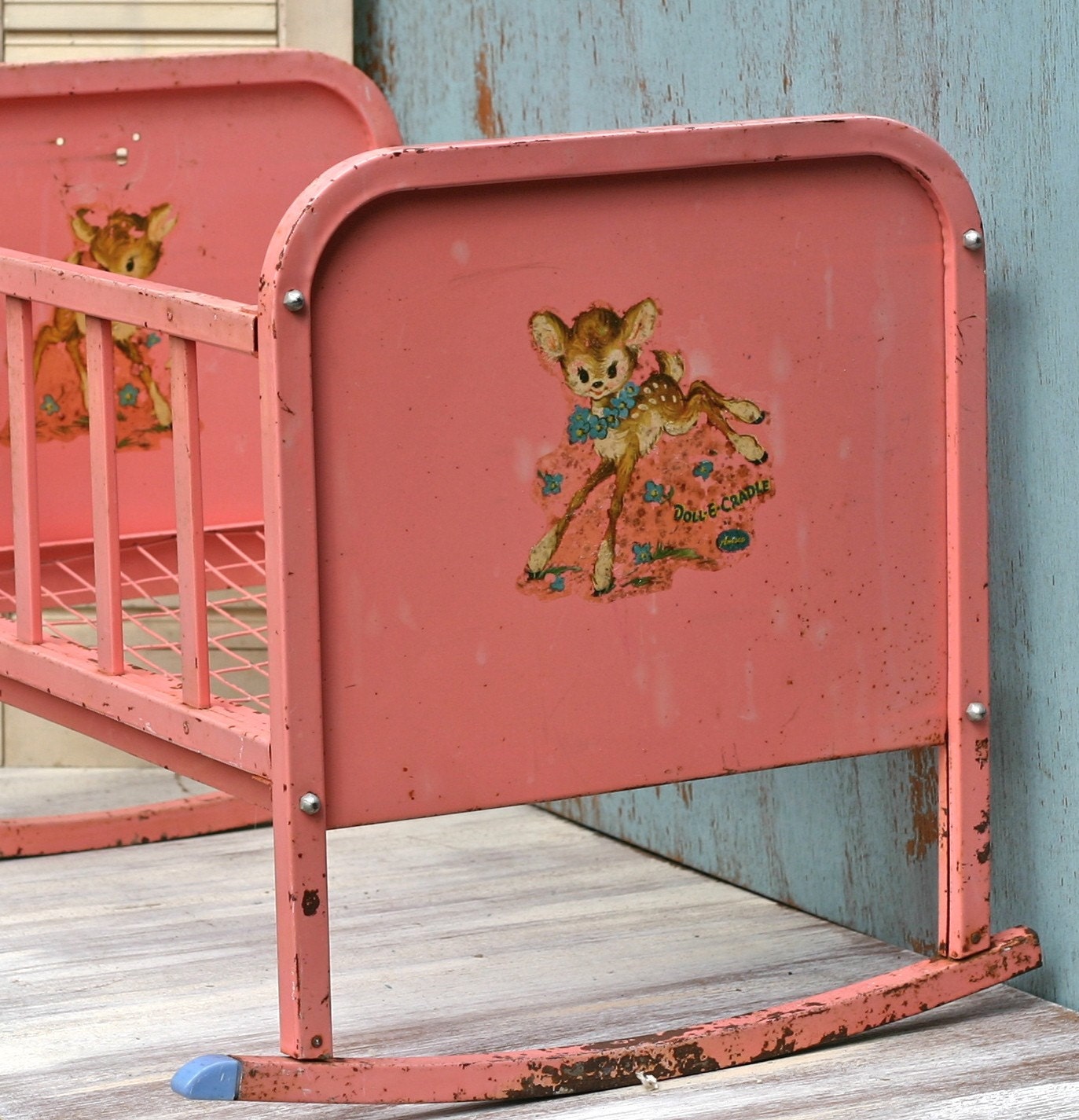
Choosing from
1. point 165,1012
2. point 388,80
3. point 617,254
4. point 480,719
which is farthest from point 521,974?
point 388,80

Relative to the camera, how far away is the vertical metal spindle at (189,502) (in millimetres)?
1469

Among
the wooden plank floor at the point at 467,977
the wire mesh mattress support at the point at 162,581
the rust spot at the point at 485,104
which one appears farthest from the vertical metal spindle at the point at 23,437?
the rust spot at the point at 485,104

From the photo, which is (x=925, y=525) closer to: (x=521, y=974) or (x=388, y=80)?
(x=521, y=974)

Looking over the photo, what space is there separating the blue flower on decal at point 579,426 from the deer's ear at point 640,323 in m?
0.07

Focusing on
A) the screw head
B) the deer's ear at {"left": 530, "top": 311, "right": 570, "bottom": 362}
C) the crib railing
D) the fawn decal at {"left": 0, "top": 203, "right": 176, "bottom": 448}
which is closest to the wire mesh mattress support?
the fawn decal at {"left": 0, "top": 203, "right": 176, "bottom": 448}

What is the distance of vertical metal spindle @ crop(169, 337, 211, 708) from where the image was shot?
147 cm

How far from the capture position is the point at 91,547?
89.0 inches

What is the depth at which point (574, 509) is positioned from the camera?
1465mm

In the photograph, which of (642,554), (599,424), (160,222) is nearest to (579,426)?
(599,424)

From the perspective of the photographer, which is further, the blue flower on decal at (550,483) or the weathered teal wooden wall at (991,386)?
the weathered teal wooden wall at (991,386)

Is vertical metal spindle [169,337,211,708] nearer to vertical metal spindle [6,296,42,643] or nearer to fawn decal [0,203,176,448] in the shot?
vertical metal spindle [6,296,42,643]

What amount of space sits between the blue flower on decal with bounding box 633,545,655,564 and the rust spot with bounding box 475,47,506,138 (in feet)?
3.87

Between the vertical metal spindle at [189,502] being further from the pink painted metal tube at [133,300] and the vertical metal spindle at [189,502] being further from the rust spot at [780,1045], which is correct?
the rust spot at [780,1045]

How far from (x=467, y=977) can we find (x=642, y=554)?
55 centimetres
